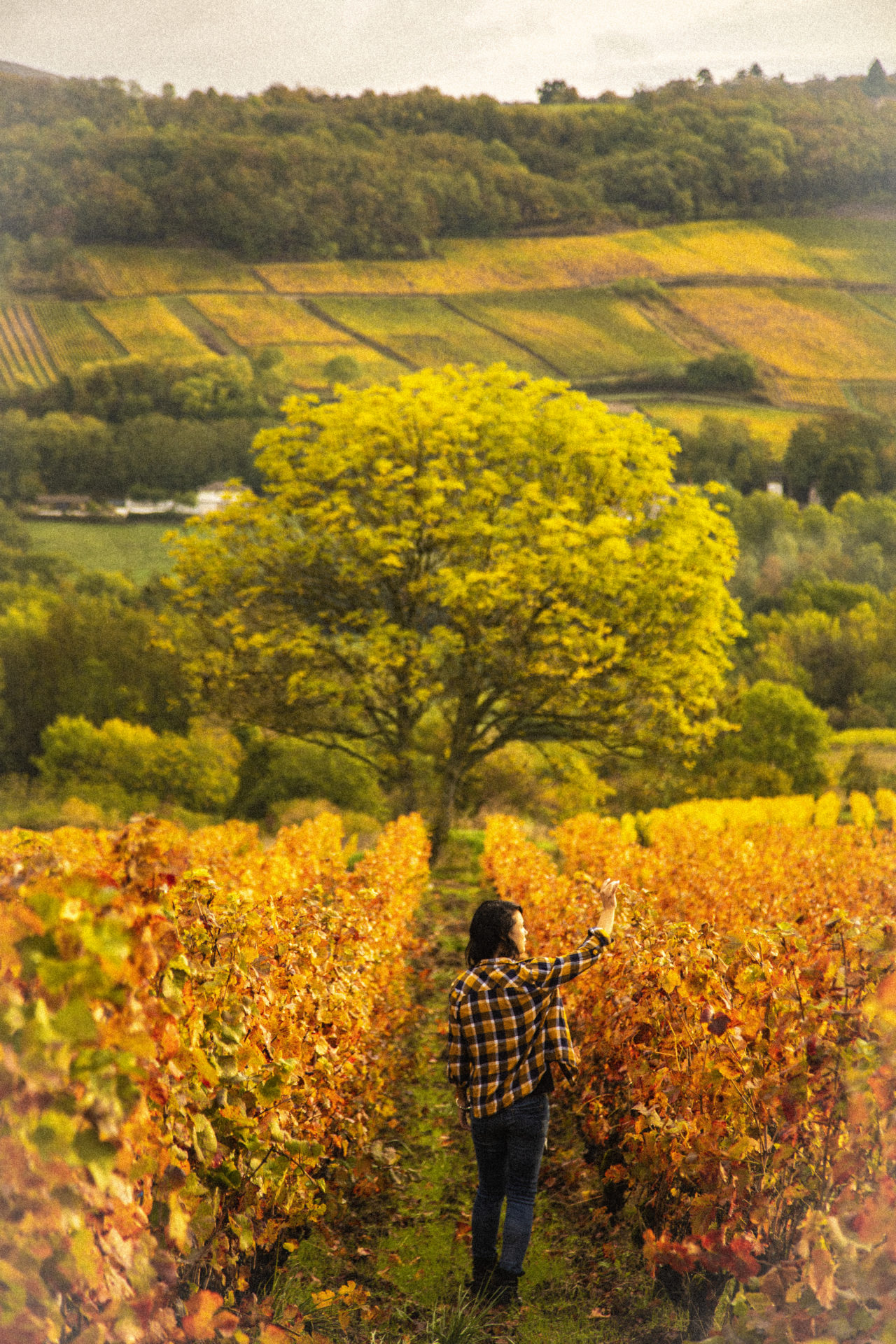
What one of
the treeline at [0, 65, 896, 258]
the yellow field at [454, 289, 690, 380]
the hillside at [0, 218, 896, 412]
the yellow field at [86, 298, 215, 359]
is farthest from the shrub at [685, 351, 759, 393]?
the yellow field at [86, 298, 215, 359]

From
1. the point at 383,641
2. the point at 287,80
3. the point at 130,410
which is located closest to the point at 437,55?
the point at 287,80

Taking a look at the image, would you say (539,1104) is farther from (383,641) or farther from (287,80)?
(287,80)

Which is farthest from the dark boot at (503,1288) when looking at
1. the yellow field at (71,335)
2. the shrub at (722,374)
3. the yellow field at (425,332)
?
the shrub at (722,374)

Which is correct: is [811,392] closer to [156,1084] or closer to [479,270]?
[479,270]

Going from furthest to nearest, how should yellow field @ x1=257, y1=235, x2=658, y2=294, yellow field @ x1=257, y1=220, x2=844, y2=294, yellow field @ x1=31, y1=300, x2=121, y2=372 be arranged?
yellow field @ x1=257, y1=220, x2=844, y2=294 → yellow field @ x1=257, y1=235, x2=658, y2=294 → yellow field @ x1=31, y1=300, x2=121, y2=372

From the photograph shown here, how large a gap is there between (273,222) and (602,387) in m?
9.47

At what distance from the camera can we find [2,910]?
1.98 m

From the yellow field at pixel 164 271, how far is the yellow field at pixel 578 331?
5810 mm

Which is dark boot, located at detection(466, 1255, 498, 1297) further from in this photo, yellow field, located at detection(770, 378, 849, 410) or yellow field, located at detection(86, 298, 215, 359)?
yellow field, located at detection(770, 378, 849, 410)

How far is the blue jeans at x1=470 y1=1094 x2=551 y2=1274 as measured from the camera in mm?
3666

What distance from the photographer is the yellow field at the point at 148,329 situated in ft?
85.4

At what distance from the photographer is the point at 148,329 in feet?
86.7

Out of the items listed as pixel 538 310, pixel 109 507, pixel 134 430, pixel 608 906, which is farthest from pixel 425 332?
pixel 608 906

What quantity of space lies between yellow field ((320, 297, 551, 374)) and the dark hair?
25.4m
